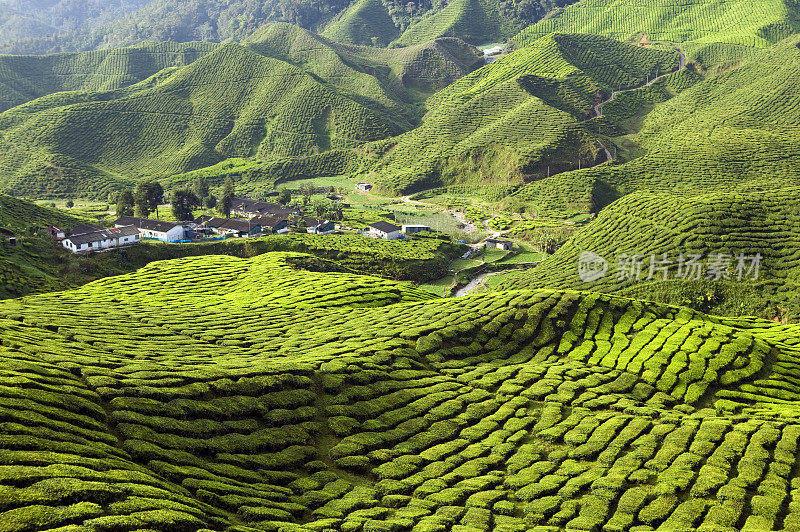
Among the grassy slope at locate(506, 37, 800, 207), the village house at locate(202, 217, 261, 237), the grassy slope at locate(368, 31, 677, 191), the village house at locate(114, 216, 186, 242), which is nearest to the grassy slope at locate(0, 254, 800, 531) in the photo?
the village house at locate(114, 216, 186, 242)

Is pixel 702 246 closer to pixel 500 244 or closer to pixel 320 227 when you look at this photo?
pixel 500 244

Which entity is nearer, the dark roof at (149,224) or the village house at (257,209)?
the dark roof at (149,224)

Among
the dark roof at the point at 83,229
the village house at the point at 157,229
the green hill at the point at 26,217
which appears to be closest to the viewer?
the green hill at the point at 26,217

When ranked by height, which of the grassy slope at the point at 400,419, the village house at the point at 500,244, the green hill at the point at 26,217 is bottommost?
the grassy slope at the point at 400,419

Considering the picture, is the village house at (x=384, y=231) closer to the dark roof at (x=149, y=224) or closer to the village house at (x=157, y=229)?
the village house at (x=157, y=229)

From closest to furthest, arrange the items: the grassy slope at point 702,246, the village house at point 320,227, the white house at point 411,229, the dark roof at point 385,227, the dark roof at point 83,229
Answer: the grassy slope at point 702,246 → the dark roof at point 83,229 → the dark roof at point 385,227 → the village house at point 320,227 → the white house at point 411,229

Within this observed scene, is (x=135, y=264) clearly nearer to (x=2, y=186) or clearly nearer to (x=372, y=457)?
(x=372, y=457)

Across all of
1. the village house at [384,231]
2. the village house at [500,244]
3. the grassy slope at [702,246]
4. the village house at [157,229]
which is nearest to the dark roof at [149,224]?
the village house at [157,229]

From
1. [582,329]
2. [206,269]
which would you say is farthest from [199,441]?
[206,269]

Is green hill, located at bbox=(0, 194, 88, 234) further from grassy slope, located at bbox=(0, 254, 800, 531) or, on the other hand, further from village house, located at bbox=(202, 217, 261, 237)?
grassy slope, located at bbox=(0, 254, 800, 531)
